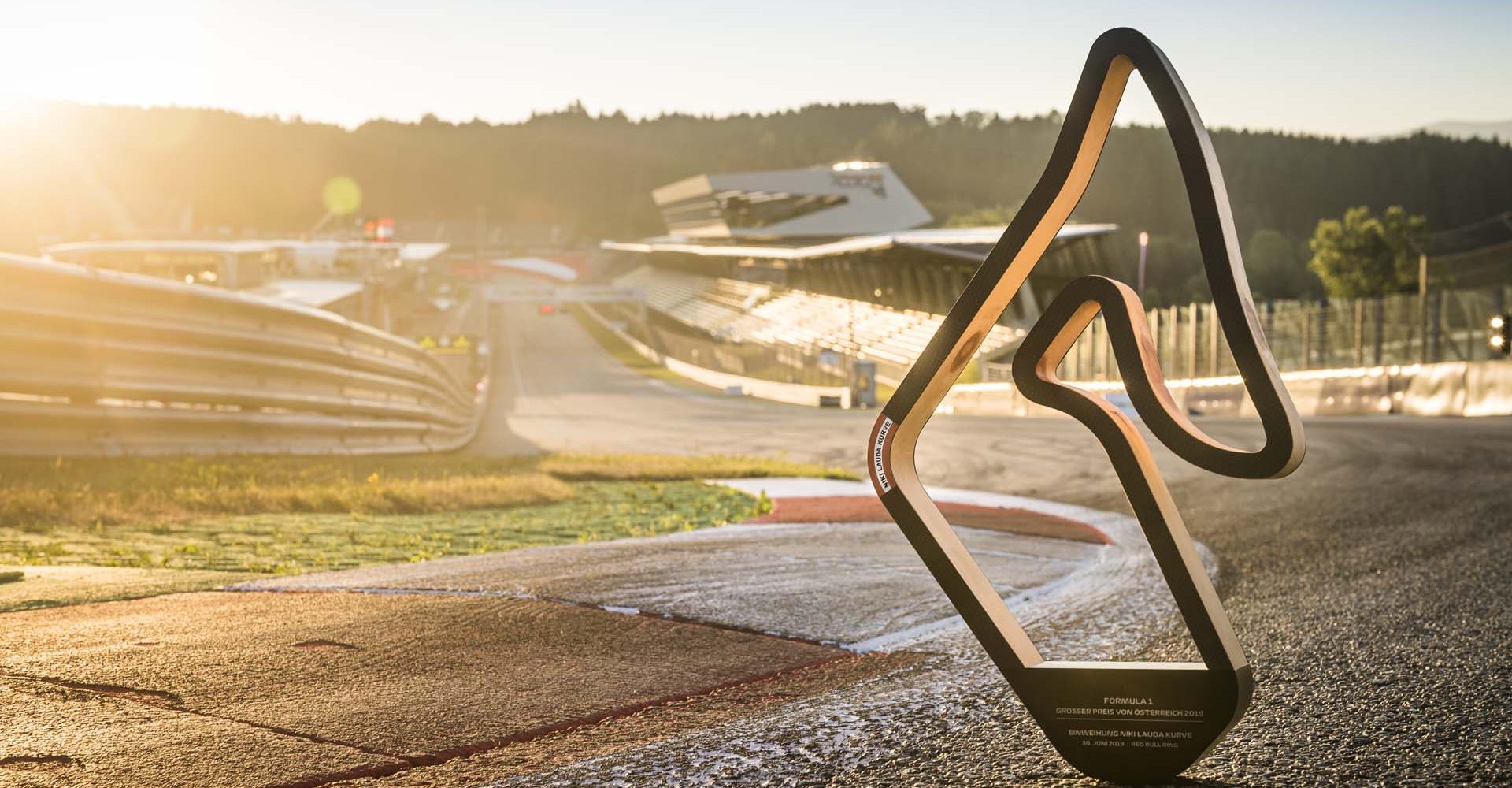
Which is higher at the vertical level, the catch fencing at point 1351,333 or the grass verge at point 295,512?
the catch fencing at point 1351,333

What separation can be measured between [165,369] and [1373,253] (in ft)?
343

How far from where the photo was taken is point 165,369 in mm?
11055

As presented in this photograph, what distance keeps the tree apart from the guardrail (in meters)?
99.4

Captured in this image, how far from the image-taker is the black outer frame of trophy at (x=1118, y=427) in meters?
3.67

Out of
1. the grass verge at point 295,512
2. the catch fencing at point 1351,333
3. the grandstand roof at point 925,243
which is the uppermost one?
the grandstand roof at point 925,243

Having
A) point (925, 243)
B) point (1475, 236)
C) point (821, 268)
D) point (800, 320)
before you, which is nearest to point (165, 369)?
point (925, 243)

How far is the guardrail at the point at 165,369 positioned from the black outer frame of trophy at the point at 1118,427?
329 inches

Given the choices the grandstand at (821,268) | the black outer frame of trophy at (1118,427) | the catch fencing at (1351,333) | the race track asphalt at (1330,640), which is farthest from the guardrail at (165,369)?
the grandstand at (821,268)

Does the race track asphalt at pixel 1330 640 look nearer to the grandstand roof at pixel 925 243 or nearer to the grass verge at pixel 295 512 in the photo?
the grass verge at pixel 295 512

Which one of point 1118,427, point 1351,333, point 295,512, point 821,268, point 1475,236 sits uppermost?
point 1475,236

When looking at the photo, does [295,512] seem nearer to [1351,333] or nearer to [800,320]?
[1351,333]

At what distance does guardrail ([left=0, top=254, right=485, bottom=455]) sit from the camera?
9789 mm

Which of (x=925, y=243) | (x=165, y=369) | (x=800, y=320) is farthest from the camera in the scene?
(x=800, y=320)

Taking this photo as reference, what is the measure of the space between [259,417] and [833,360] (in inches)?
1836
